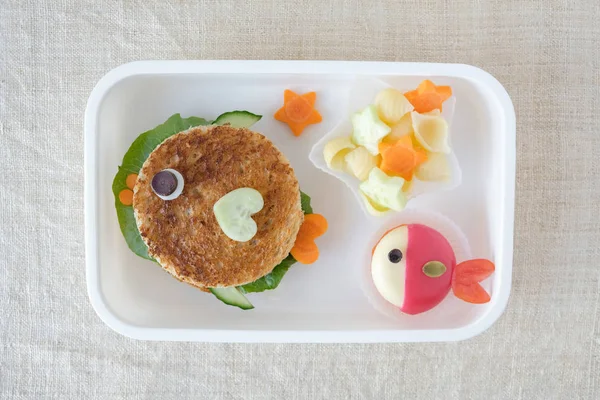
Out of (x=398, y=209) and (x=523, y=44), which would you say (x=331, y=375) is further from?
(x=523, y=44)

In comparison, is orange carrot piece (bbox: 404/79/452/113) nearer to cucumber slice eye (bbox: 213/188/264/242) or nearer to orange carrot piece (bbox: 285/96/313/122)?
orange carrot piece (bbox: 285/96/313/122)

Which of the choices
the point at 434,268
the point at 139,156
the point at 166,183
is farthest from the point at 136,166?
the point at 434,268

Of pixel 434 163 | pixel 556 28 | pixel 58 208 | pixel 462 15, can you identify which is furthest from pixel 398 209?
pixel 58 208

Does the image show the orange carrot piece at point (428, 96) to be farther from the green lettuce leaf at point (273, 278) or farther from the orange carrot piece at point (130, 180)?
the orange carrot piece at point (130, 180)

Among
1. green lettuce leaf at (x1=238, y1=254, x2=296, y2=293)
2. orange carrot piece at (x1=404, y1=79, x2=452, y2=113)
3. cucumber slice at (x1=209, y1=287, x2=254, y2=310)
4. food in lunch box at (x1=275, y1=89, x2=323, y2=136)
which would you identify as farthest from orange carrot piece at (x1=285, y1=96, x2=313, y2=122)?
cucumber slice at (x1=209, y1=287, x2=254, y2=310)

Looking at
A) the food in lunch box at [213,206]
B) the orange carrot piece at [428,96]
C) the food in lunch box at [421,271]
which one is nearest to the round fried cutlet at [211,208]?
the food in lunch box at [213,206]

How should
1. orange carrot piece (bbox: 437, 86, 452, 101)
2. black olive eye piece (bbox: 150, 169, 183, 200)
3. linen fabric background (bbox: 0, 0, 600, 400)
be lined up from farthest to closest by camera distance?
linen fabric background (bbox: 0, 0, 600, 400) < orange carrot piece (bbox: 437, 86, 452, 101) < black olive eye piece (bbox: 150, 169, 183, 200)
